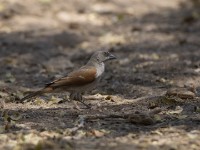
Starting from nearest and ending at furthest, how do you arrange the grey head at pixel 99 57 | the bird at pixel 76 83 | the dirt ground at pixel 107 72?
the dirt ground at pixel 107 72
the bird at pixel 76 83
the grey head at pixel 99 57

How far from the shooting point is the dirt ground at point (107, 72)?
21.8 ft

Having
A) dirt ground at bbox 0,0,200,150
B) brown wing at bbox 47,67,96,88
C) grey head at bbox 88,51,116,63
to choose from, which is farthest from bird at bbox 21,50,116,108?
dirt ground at bbox 0,0,200,150

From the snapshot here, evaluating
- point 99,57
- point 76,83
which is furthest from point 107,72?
point 76,83

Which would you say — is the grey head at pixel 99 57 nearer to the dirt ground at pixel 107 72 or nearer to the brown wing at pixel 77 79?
the brown wing at pixel 77 79

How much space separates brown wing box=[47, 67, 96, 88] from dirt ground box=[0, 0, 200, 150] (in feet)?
1.10

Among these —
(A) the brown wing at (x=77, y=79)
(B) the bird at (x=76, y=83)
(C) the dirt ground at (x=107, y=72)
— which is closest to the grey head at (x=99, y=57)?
(B) the bird at (x=76, y=83)

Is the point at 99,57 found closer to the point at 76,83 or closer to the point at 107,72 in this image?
the point at 76,83

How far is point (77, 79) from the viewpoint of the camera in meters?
7.94

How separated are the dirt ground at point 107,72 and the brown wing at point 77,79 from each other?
1.10 feet

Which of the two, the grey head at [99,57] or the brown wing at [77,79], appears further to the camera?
the grey head at [99,57]

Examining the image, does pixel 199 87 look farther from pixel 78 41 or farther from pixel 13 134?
pixel 78 41

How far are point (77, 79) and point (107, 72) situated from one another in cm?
347

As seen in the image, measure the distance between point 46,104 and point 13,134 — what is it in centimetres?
184

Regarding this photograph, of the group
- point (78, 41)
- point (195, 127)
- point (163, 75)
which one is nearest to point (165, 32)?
point (78, 41)
